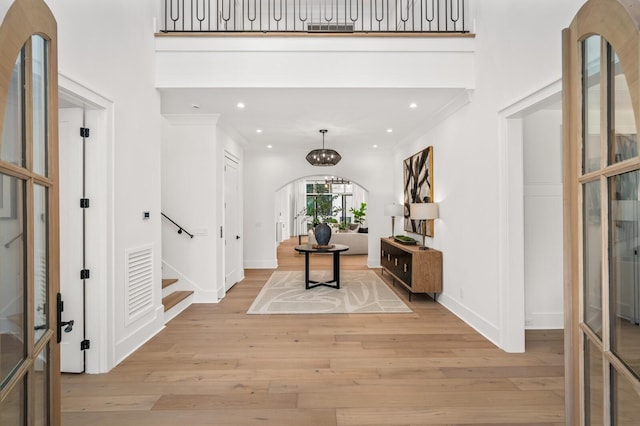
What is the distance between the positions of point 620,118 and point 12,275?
2.22 m

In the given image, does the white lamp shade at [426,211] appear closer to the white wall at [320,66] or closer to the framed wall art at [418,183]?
the framed wall art at [418,183]

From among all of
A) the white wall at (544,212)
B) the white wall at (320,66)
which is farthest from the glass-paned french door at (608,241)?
the white wall at (544,212)

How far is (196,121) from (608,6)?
15.1 feet

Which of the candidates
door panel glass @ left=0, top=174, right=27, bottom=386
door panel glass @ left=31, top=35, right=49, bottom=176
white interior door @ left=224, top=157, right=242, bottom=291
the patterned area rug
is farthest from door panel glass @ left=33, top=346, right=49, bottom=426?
white interior door @ left=224, top=157, right=242, bottom=291

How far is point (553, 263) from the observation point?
371cm

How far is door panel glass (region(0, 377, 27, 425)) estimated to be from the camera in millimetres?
1050

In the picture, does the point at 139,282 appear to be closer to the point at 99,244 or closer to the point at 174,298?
the point at 99,244

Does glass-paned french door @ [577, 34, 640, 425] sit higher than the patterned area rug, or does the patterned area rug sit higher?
glass-paned french door @ [577, 34, 640, 425]

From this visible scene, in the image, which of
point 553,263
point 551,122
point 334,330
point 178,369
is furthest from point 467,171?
point 178,369

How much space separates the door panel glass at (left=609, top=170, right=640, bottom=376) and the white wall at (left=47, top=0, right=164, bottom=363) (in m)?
3.25

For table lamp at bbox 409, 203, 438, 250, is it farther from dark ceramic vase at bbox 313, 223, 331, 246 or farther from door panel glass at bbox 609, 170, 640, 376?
door panel glass at bbox 609, 170, 640, 376

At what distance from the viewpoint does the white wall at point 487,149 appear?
269 centimetres

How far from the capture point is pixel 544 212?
3.70 meters

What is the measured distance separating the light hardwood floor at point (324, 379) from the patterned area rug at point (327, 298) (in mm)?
520
